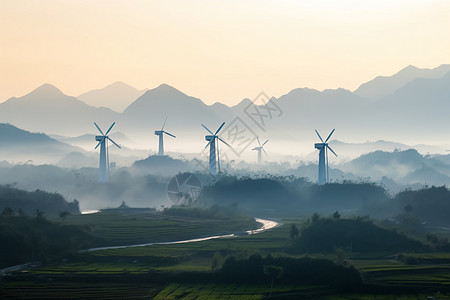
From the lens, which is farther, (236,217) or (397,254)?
(236,217)

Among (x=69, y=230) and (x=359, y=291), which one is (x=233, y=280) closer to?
(x=359, y=291)

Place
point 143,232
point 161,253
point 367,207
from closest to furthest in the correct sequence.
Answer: point 161,253 → point 143,232 → point 367,207

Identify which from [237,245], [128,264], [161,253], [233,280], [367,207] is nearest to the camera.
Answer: [233,280]

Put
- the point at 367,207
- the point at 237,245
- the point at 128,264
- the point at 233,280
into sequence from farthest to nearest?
the point at 367,207 < the point at 237,245 < the point at 128,264 < the point at 233,280

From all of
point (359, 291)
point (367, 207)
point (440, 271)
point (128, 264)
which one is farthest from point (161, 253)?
point (367, 207)

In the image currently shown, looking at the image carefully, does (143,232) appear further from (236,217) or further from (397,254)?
(397,254)

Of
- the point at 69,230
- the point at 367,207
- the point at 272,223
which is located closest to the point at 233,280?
the point at 69,230

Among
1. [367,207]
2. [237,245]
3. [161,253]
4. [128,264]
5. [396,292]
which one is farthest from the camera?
[367,207]

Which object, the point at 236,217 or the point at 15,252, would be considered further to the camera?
the point at 236,217
